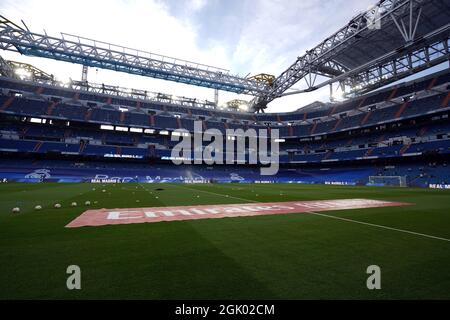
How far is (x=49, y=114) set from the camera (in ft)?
165

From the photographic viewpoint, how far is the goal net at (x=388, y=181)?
3940cm

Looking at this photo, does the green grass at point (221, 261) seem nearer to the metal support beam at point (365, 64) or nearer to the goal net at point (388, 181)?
the metal support beam at point (365, 64)

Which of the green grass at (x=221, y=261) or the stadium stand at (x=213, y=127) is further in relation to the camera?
the stadium stand at (x=213, y=127)

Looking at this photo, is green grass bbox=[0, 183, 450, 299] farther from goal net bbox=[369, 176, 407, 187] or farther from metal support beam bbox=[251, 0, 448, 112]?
goal net bbox=[369, 176, 407, 187]

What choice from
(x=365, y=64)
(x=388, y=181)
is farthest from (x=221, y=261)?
(x=388, y=181)

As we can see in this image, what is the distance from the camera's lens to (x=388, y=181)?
41969 millimetres

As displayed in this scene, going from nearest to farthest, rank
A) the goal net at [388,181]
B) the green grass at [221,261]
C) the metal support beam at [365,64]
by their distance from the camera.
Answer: the green grass at [221,261] → the metal support beam at [365,64] → the goal net at [388,181]

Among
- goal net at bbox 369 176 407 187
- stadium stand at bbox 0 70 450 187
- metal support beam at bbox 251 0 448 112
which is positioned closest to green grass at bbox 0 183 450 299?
metal support beam at bbox 251 0 448 112

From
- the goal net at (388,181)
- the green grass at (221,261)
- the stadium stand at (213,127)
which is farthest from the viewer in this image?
the stadium stand at (213,127)

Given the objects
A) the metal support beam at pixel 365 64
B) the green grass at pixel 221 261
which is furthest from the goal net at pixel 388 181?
the green grass at pixel 221 261

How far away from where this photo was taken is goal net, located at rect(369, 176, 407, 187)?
129ft

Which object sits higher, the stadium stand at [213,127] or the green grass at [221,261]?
the stadium stand at [213,127]
